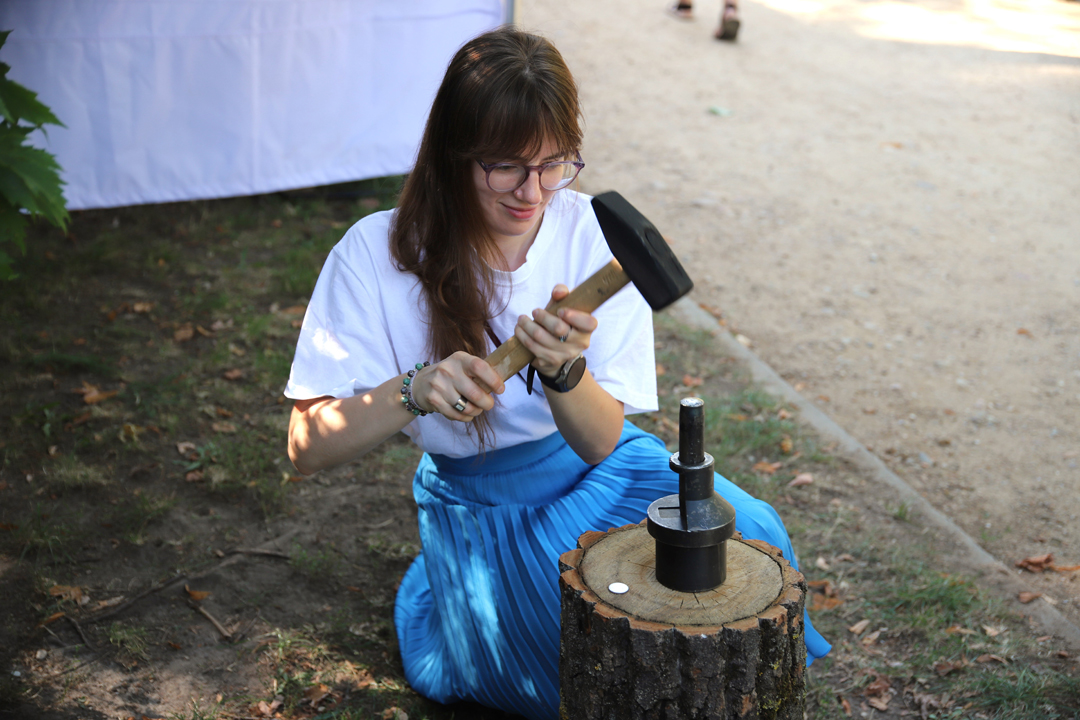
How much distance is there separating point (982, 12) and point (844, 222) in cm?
694

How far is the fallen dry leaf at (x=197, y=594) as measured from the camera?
3023 mm

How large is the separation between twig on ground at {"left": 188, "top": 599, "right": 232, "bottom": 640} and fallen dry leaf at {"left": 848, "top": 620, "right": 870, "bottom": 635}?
1.98 m

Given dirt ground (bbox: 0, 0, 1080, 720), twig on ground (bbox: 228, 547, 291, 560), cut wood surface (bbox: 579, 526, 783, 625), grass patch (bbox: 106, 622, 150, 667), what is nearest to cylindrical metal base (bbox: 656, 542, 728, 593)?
cut wood surface (bbox: 579, 526, 783, 625)

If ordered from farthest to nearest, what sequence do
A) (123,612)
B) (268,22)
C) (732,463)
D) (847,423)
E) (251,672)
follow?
(268,22) < (847,423) < (732,463) < (123,612) < (251,672)

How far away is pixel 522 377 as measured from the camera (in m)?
2.23

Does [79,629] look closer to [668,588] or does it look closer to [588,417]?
[588,417]

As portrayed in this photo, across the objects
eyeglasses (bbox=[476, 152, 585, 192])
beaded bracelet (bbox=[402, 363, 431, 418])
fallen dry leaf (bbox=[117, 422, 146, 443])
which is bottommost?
fallen dry leaf (bbox=[117, 422, 146, 443])

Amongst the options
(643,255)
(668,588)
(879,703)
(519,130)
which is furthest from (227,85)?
(879,703)

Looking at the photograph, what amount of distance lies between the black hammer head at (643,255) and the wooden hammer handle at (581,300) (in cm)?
3

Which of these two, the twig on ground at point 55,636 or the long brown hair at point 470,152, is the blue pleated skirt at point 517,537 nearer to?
the long brown hair at point 470,152

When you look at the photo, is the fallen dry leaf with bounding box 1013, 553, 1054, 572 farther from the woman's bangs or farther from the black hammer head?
the woman's bangs

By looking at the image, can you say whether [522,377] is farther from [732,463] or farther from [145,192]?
[145,192]

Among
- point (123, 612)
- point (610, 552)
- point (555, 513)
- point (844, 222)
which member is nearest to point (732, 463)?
point (555, 513)

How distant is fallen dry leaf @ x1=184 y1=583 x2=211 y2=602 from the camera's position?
9.92 feet
